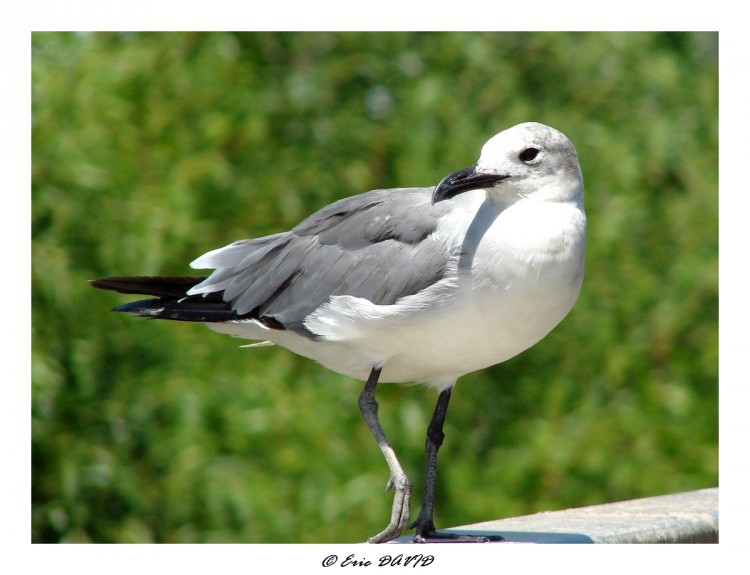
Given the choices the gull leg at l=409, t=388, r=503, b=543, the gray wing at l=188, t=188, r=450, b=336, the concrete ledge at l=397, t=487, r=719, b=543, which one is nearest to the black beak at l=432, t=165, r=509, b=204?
the gray wing at l=188, t=188, r=450, b=336

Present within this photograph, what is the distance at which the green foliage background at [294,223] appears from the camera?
4.04 m

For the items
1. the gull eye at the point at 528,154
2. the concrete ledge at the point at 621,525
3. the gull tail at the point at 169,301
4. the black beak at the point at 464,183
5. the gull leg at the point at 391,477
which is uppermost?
the gull eye at the point at 528,154

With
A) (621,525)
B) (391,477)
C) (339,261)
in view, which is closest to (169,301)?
(339,261)

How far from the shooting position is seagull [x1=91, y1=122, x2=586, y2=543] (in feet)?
8.92

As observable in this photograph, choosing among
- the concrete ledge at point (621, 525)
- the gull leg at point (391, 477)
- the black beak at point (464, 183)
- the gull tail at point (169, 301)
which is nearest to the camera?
the black beak at point (464, 183)

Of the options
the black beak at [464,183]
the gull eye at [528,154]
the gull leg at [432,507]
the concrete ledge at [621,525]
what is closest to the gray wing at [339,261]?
the black beak at [464,183]

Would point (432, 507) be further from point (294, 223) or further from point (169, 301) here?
point (294, 223)

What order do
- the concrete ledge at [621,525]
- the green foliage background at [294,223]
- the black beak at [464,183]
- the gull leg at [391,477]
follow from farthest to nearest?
the green foliage background at [294,223]
the concrete ledge at [621,525]
the gull leg at [391,477]
the black beak at [464,183]

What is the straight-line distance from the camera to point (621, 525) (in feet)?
10.2

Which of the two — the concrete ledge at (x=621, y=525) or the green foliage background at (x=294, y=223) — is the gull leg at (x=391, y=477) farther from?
the green foliage background at (x=294, y=223)

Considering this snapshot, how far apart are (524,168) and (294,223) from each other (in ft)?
6.15

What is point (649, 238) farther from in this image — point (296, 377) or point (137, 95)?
point (137, 95)

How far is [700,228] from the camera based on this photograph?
185 inches

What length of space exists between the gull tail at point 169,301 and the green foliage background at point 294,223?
2.28 ft
